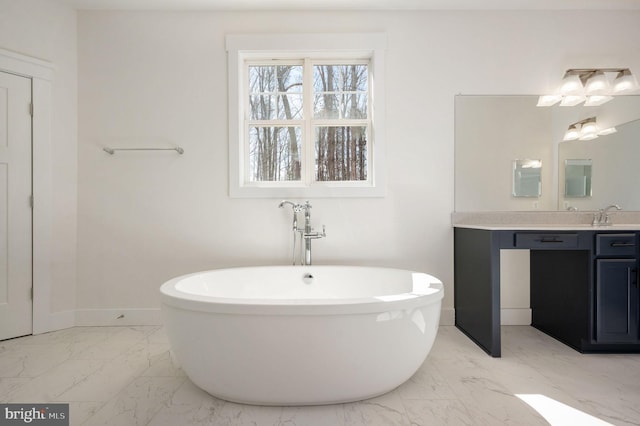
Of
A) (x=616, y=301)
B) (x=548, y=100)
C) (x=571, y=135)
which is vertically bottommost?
(x=616, y=301)

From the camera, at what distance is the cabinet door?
215 cm

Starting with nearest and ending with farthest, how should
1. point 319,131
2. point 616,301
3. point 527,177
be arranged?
1. point 616,301
2. point 527,177
3. point 319,131

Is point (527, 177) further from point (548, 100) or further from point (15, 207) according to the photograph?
point (15, 207)

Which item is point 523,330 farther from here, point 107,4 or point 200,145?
point 107,4

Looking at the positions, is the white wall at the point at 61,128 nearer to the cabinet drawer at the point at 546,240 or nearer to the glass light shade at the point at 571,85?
the cabinet drawer at the point at 546,240

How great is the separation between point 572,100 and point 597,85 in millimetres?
211

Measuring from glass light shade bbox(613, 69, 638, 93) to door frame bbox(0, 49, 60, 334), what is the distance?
4413 mm

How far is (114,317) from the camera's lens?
108 inches

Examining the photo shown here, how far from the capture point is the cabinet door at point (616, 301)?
2152 millimetres

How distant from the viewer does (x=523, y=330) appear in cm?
266

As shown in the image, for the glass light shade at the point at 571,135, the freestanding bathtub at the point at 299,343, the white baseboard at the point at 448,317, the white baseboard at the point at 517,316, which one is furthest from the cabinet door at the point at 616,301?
the freestanding bathtub at the point at 299,343

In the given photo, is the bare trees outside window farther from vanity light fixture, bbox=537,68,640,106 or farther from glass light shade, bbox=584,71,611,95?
glass light shade, bbox=584,71,611,95

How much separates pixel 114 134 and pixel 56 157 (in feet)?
1.48

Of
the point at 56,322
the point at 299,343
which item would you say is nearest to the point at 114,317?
the point at 56,322
